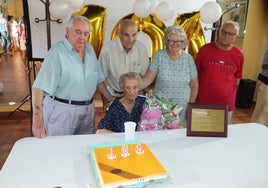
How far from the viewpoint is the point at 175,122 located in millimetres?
Answer: 1529

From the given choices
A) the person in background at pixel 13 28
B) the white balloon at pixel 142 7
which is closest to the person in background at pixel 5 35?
the person in background at pixel 13 28

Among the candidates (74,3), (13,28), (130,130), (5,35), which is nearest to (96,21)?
(74,3)

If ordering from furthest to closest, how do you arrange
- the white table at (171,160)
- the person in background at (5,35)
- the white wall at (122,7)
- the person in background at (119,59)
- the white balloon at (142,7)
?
the person in background at (5,35) → the white wall at (122,7) → the white balloon at (142,7) → the person in background at (119,59) → the white table at (171,160)

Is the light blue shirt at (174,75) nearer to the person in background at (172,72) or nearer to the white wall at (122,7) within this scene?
the person in background at (172,72)

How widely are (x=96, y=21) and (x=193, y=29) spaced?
4.05ft

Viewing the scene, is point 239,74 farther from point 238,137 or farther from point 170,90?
point 238,137

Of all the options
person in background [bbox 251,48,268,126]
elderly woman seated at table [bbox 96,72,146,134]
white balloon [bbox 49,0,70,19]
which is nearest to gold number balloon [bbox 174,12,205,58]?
person in background [bbox 251,48,268,126]

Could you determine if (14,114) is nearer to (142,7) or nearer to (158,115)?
(142,7)

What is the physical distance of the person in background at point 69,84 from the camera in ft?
5.12

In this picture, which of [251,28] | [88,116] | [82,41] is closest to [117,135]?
[88,116]

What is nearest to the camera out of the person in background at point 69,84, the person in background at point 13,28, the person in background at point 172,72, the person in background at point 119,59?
the person in background at point 69,84

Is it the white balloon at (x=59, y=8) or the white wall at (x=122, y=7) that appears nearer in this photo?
the white balloon at (x=59, y=8)

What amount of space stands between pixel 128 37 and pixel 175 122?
0.80 m

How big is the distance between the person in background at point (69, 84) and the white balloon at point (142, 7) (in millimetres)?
1189
